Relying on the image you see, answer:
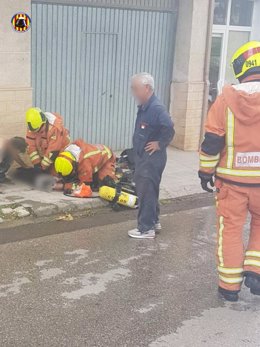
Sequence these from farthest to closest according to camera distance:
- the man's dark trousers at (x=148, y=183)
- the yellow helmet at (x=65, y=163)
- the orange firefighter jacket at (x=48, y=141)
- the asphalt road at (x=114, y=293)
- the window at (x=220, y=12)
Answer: the window at (x=220, y=12) → the orange firefighter jacket at (x=48, y=141) → the yellow helmet at (x=65, y=163) → the man's dark trousers at (x=148, y=183) → the asphalt road at (x=114, y=293)

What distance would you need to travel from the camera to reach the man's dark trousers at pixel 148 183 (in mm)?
5918

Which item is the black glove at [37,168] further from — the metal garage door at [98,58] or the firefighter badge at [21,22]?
the firefighter badge at [21,22]

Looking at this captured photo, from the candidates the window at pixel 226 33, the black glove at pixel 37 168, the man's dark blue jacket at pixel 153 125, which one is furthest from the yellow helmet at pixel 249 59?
the window at pixel 226 33

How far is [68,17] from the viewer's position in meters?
8.88

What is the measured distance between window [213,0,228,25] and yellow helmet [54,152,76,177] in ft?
18.6

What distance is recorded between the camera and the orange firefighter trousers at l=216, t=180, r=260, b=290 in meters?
4.56

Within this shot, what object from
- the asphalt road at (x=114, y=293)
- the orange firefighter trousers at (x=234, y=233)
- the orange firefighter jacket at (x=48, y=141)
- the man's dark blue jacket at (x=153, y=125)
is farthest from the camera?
the orange firefighter jacket at (x=48, y=141)

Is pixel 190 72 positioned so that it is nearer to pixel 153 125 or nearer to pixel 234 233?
pixel 153 125

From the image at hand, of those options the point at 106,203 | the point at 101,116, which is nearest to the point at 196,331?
the point at 106,203

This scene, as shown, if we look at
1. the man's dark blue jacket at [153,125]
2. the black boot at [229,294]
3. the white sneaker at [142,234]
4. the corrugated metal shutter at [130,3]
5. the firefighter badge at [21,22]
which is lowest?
the white sneaker at [142,234]

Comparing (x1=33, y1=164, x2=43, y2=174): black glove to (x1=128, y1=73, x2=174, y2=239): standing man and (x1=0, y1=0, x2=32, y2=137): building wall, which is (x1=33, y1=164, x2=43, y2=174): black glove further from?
(x1=128, y1=73, x2=174, y2=239): standing man

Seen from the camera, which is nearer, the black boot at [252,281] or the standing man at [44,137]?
the black boot at [252,281]

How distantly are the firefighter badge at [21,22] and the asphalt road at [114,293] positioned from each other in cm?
309

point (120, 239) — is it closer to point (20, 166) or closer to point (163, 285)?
point (163, 285)
